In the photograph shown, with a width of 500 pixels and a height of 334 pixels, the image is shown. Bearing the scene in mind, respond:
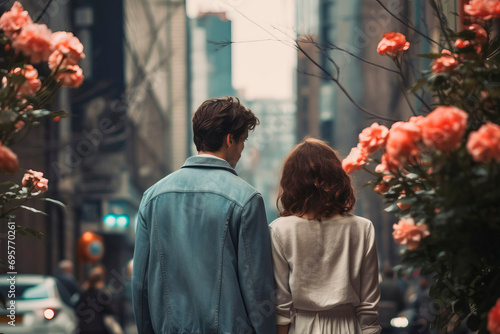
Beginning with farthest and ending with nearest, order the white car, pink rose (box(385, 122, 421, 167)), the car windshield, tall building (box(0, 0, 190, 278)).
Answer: tall building (box(0, 0, 190, 278))
the car windshield
the white car
pink rose (box(385, 122, 421, 167))

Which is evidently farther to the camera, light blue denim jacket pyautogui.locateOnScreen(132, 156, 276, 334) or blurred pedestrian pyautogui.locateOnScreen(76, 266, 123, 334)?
blurred pedestrian pyautogui.locateOnScreen(76, 266, 123, 334)

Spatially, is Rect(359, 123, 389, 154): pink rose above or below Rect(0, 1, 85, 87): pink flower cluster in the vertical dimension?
below

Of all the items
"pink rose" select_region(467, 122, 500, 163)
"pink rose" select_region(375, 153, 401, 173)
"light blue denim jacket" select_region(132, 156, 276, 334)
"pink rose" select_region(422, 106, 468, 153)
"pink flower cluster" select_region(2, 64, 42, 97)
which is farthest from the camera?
"light blue denim jacket" select_region(132, 156, 276, 334)

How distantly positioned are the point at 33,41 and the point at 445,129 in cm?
176

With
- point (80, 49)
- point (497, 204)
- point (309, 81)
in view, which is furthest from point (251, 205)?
point (309, 81)

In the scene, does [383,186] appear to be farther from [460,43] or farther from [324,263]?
[460,43]

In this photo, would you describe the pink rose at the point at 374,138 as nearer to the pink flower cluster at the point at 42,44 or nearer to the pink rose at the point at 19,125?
the pink flower cluster at the point at 42,44

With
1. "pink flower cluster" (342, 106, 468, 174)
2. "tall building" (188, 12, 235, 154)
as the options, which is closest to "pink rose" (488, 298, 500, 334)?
"pink flower cluster" (342, 106, 468, 174)

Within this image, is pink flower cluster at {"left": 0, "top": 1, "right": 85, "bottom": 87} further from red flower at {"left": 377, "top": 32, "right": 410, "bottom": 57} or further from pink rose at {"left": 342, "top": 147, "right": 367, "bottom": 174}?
red flower at {"left": 377, "top": 32, "right": 410, "bottom": 57}

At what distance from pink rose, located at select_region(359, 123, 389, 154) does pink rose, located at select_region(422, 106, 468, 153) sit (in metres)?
0.68

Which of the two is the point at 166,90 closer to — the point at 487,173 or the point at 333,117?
the point at 333,117

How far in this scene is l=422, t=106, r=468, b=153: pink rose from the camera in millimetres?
2748

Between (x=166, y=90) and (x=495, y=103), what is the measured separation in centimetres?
4104

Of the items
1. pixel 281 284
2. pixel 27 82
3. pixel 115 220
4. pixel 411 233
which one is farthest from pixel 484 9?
pixel 115 220
